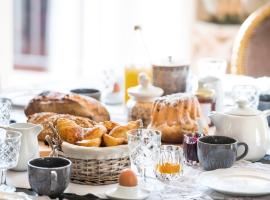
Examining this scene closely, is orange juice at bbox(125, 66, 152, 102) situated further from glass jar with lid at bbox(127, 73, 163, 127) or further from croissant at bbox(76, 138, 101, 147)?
croissant at bbox(76, 138, 101, 147)

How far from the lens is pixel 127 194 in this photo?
1466mm

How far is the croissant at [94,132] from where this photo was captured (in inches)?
65.4

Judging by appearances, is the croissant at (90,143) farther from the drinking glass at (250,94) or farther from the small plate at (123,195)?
the drinking glass at (250,94)

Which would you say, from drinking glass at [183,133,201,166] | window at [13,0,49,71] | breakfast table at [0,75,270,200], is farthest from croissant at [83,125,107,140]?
window at [13,0,49,71]

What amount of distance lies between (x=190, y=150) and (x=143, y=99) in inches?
14.7

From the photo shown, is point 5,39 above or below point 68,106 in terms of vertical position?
above

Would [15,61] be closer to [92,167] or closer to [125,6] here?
[125,6]

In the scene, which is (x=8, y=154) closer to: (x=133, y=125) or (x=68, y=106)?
(x=133, y=125)

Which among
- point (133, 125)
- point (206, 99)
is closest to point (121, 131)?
point (133, 125)

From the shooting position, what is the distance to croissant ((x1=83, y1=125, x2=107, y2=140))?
166 centimetres

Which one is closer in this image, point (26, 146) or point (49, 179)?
point (49, 179)

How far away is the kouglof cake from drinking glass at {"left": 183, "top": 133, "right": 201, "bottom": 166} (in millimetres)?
164

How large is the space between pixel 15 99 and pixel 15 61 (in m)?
3.51

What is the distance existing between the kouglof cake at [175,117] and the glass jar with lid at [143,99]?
10cm
